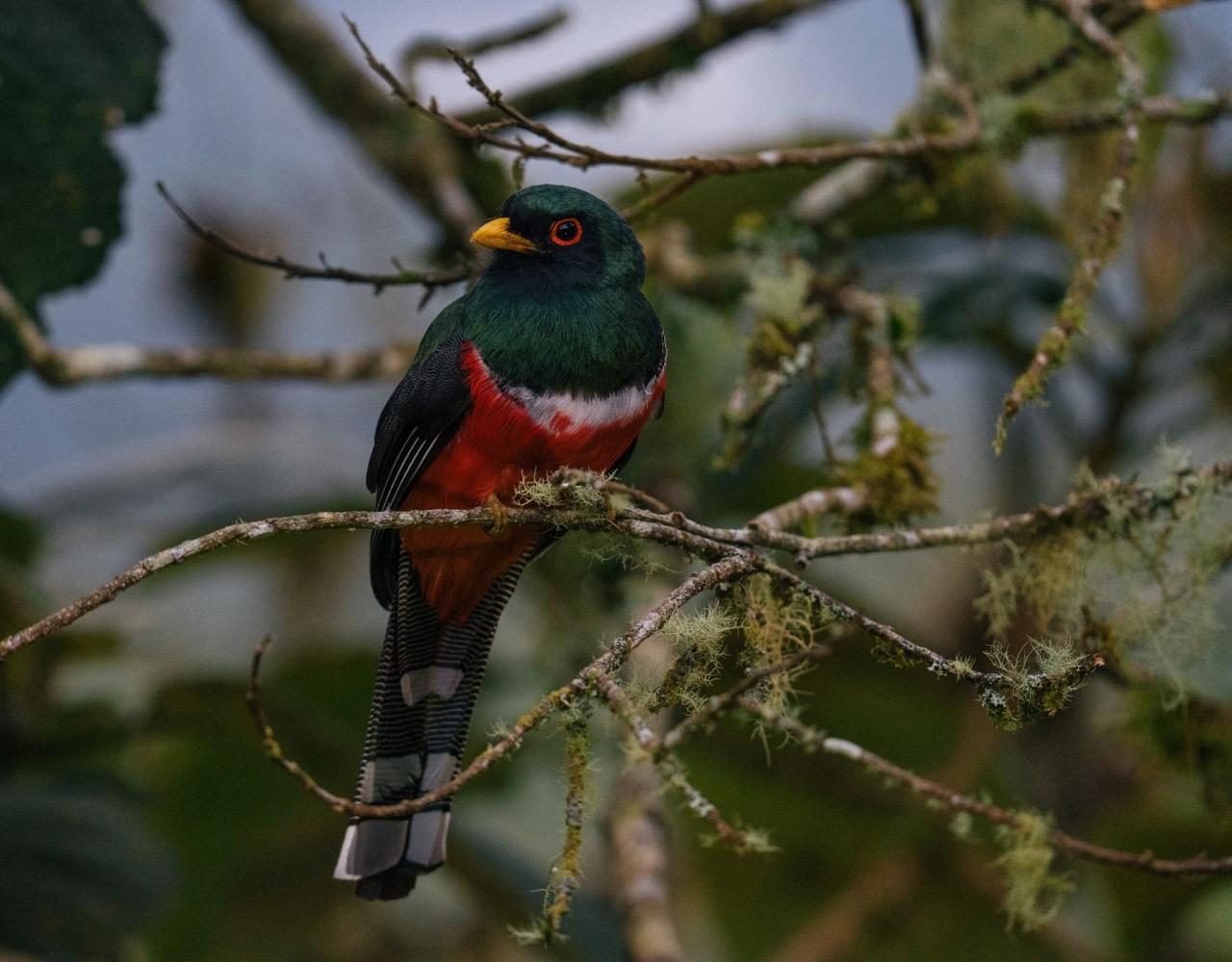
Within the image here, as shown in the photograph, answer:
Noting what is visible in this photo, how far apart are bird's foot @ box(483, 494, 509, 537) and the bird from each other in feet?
0.06

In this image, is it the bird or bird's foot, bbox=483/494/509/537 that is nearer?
bird's foot, bbox=483/494/509/537

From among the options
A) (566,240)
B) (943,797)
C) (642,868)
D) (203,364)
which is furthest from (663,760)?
(203,364)

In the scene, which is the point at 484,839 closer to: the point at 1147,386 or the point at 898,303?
the point at 898,303

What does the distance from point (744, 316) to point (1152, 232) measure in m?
1.99

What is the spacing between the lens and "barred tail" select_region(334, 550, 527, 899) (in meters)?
1.95

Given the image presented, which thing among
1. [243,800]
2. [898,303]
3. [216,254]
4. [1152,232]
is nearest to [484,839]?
[243,800]

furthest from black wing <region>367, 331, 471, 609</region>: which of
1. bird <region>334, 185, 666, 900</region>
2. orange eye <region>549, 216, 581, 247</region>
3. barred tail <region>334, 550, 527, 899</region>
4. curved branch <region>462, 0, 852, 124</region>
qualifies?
Result: curved branch <region>462, 0, 852, 124</region>

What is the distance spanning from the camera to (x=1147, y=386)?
4480mm

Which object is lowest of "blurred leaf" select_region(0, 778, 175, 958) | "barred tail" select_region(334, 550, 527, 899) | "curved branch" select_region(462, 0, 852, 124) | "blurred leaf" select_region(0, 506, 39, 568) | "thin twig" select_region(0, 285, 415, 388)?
"barred tail" select_region(334, 550, 527, 899)

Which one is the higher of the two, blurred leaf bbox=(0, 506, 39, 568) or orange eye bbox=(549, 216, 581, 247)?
blurred leaf bbox=(0, 506, 39, 568)

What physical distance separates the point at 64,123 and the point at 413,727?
155 centimetres

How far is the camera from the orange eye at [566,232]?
2.12 metres

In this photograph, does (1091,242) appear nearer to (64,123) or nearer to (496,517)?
(496,517)

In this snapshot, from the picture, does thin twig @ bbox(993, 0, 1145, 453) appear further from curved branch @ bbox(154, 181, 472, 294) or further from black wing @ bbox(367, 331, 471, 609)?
curved branch @ bbox(154, 181, 472, 294)
